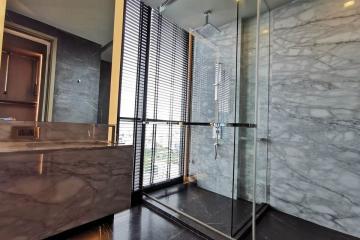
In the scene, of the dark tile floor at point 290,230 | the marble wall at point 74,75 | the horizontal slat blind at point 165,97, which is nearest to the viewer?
the marble wall at point 74,75

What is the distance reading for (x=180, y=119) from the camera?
8.60ft

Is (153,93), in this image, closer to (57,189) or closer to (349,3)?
(57,189)

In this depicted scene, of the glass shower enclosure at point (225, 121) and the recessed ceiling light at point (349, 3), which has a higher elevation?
the recessed ceiling light at point (349, 3)

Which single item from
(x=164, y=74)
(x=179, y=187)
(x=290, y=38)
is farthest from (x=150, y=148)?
(x=290, y=38)

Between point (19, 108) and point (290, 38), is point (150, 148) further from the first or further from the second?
point (290, 38)

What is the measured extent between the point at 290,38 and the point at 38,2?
7.95 feet

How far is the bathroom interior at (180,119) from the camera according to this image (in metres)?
1.38

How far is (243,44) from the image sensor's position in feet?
6.97

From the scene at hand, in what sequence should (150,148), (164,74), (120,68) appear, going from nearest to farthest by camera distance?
(120,68), (150,148), (164,74)

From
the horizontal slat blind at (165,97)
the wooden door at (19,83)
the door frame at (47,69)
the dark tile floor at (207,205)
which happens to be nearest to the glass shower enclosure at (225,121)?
the dark tile floor at (207,205)

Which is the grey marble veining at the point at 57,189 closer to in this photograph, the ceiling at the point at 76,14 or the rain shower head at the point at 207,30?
the ceiling at the point at 76,14

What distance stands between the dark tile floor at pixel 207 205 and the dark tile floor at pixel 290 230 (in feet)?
0.57

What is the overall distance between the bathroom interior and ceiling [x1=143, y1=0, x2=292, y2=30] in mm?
16

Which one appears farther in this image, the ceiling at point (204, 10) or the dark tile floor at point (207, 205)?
the ceiling at point (204, 10)
